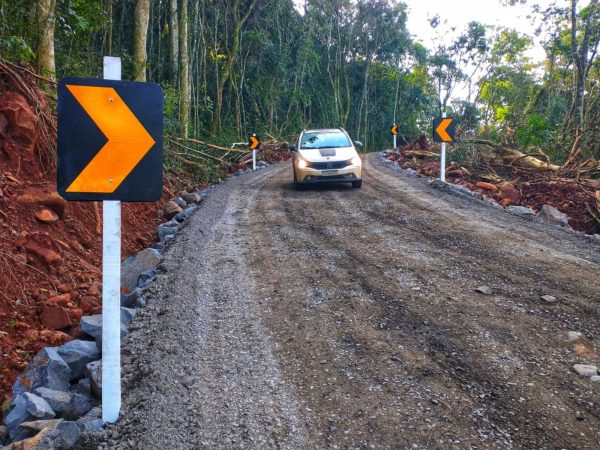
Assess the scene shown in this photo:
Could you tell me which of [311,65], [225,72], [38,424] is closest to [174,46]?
[225,72]

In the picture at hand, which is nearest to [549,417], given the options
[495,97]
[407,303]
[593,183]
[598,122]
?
[407,303]

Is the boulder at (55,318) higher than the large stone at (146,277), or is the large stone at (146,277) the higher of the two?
the large stone at (146,277)

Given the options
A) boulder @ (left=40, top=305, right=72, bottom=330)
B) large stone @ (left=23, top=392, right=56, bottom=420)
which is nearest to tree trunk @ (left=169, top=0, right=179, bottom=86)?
boulder @ (left=40, top=305, right=72, bottom=330)

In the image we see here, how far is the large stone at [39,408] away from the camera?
3.14 m

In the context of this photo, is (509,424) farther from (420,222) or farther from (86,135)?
(420,222)

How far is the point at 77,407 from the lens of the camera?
323 cm

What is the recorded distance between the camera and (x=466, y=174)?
14070mm

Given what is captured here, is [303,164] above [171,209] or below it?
above

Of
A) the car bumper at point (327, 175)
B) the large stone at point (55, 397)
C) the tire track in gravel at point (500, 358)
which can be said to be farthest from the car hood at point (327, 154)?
the large stone at point (55, 397)

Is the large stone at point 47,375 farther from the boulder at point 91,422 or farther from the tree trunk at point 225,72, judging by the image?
the tree trunk at point 225,72

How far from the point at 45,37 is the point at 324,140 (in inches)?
289

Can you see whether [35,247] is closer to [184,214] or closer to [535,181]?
[184,214]

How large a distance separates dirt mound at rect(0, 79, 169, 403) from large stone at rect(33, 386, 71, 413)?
1.89 ft

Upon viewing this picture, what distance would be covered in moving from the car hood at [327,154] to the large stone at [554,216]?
192 inches
